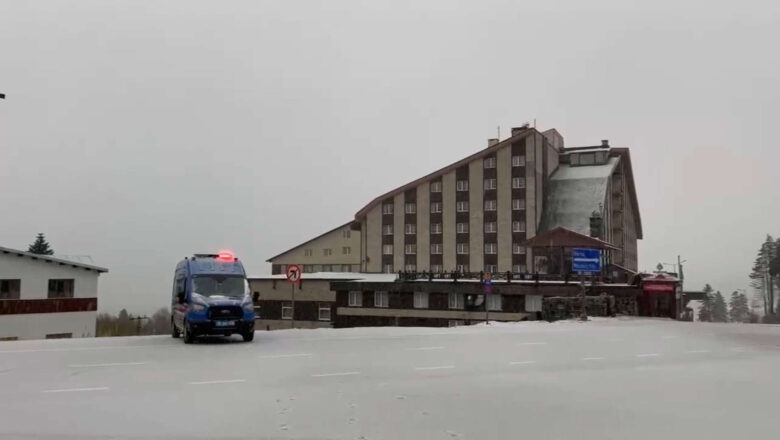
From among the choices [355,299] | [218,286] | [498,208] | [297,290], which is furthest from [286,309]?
[218,286]

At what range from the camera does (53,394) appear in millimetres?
9234

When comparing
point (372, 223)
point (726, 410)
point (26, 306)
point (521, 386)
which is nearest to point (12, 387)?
point (521, 386)

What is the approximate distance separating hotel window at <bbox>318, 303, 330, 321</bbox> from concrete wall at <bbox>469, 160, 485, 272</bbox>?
19.3 meters

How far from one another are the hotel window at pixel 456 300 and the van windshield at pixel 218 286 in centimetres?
3112

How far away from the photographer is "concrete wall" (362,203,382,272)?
72.3 meters

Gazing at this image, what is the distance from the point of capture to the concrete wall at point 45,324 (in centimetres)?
3540

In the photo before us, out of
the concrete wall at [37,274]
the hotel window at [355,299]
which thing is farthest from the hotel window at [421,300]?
the concrete wall at [37,274]

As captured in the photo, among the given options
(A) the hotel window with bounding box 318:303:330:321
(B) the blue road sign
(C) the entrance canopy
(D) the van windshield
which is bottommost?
(A) the hotel window with bounding box 318:303:330:321

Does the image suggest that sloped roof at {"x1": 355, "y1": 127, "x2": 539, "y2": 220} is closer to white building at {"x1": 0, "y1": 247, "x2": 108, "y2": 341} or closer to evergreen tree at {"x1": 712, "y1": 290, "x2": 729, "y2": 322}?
white building at {"x1": 0, "y1": 247, "x2": 108, "y2": 341}

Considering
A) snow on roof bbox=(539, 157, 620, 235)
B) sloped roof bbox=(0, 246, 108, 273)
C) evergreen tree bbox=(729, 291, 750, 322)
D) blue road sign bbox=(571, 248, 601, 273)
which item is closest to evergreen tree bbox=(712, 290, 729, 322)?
evergreen tree bbox=(729, 291, 750, 322)

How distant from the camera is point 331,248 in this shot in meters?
81.9

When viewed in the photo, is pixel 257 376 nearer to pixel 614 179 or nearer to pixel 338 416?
pixel 338 416

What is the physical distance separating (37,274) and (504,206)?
1828 inches

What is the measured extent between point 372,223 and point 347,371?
61735 mm
